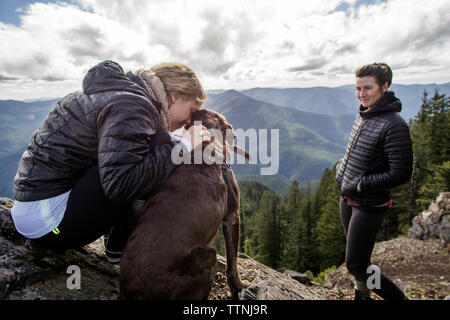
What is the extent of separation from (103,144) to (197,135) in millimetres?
851

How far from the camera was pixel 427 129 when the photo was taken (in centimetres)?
2642

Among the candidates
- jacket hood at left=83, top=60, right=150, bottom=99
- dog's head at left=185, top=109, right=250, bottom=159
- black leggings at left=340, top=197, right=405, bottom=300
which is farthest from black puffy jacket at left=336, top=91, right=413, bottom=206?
jacket hood at left=83, top=60, right=150, bottom=99

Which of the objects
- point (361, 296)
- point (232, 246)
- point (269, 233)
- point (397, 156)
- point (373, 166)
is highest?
point (397, 156)

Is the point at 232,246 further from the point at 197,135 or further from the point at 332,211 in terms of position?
the point at 332,211

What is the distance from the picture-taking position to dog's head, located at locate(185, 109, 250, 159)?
2.62 m

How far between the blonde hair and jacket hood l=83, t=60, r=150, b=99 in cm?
39

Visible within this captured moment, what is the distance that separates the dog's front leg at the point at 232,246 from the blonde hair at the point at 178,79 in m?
1.36

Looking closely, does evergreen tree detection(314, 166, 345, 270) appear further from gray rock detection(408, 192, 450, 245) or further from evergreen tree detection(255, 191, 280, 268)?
gray rock detection(408, 192, 450, 245)

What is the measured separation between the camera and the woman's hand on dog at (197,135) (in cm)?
232

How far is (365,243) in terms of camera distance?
3125mm

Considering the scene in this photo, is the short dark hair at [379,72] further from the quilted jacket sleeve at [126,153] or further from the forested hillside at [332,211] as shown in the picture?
the forested hillside at [332,211]

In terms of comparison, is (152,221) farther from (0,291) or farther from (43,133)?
(0,291)

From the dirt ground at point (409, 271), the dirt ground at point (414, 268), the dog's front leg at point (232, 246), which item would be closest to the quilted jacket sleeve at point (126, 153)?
the dog's front leg at point (232, 246)

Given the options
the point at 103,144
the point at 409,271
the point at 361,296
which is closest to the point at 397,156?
the point at 361,296
